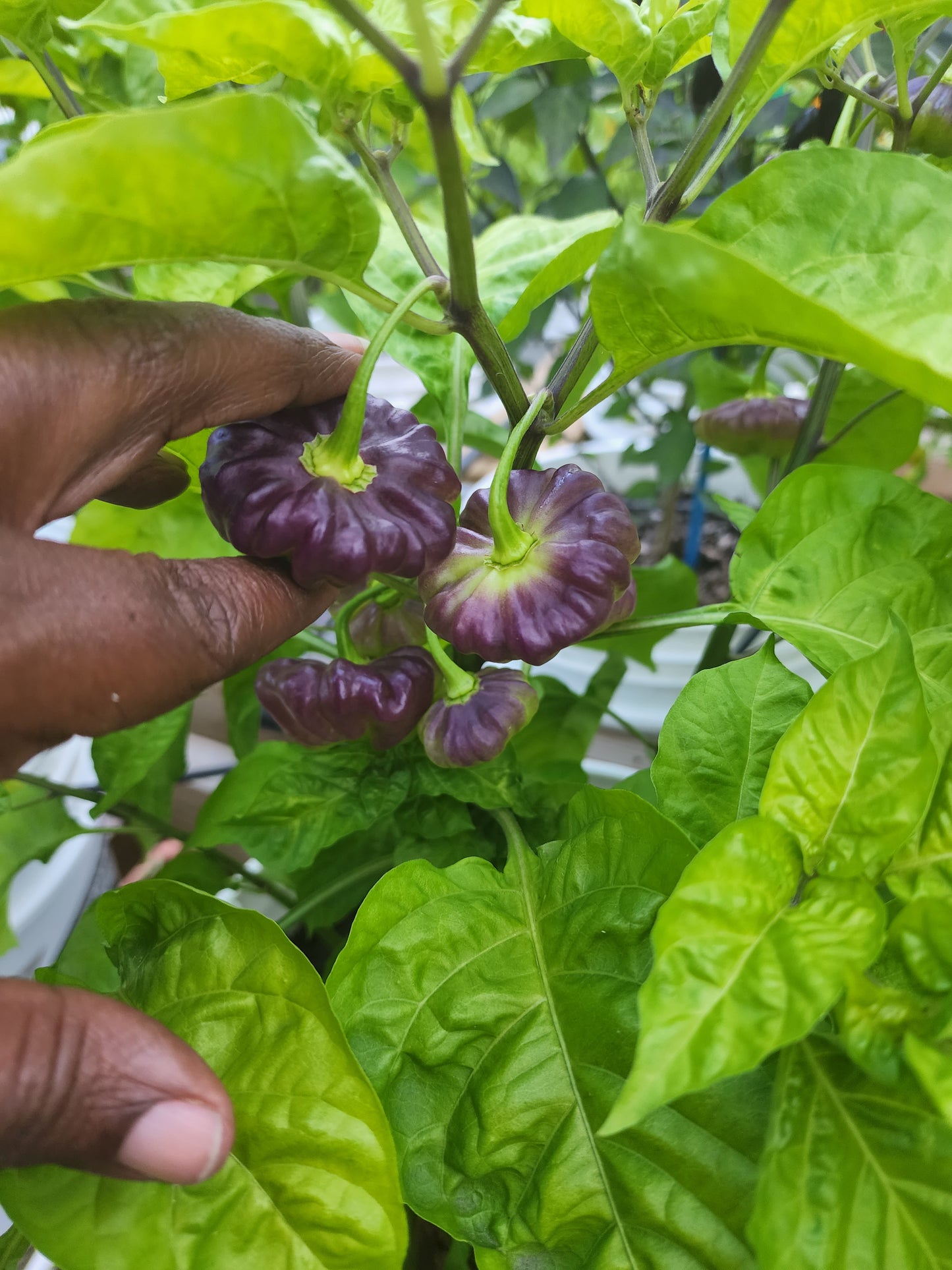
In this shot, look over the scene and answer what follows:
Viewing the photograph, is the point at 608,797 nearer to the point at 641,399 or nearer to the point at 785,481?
the point at 785,481

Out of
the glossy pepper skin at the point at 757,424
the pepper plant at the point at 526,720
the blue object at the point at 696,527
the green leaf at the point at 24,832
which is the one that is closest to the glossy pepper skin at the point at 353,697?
the pepper plant at the point at 526,720

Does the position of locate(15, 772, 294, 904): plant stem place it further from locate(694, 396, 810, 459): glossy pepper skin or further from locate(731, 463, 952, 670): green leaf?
locate(694, 396, 810, 459): glossy pepper skin

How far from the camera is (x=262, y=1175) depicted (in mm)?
274

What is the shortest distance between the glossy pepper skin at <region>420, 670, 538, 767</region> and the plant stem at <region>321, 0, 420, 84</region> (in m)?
0.22

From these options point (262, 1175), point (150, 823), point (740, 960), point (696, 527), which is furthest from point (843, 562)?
point (696, 527)

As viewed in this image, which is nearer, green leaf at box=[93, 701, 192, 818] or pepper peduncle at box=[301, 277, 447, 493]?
pepper peduncle at box=[301, 277, 447, 493]

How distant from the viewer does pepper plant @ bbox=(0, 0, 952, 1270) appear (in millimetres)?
219

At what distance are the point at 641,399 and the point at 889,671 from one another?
A: 1261 millimetres

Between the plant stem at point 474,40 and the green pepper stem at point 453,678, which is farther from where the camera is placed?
the green pepper stem at point 453,678

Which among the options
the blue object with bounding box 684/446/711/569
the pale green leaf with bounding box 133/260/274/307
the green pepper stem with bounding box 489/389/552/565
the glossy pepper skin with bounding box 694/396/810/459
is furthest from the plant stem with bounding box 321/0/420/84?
the blue object with bounding box 684/446/711/569

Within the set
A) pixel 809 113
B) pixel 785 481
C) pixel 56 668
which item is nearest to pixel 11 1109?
pixel 56 668

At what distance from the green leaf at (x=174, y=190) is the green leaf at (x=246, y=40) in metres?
0.05

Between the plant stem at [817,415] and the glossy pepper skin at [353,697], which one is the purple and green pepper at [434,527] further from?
the plant stem at [817,415]

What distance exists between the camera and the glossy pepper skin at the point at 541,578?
30cm
